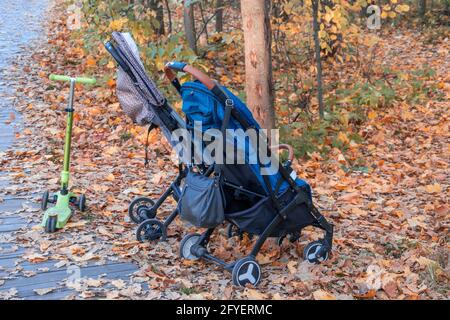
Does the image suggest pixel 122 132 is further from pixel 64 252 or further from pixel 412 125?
pixel 412 125

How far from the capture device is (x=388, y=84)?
460 inches

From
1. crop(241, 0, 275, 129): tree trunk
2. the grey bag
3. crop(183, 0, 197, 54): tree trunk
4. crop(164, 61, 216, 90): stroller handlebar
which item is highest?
crop(183, 0, 197, 54): tree trunk

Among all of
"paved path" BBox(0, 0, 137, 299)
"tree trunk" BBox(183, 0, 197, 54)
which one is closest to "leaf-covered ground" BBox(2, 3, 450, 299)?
"paved path" BBox(0, 0, 137, 299)

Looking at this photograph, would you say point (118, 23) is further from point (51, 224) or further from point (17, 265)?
point (17, 265)

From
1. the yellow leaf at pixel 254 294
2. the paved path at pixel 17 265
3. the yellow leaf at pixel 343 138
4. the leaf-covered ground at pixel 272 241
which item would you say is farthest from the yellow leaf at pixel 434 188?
the paved path at pixel 17 265

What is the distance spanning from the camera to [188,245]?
4781mm

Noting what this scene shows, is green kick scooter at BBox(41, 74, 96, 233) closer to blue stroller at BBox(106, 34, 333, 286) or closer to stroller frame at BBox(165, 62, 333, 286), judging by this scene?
blue stroller at BBox(106, 34, 333, 286)

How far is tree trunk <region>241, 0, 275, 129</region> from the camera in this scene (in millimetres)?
5859

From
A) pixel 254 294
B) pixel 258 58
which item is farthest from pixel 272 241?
pixel 258 58

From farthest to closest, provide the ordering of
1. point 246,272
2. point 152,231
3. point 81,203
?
point 81,203, point 152,231, point 246,272

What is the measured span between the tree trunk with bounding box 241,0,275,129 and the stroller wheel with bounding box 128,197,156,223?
5.44ft

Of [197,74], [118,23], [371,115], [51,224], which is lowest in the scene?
[51,224]

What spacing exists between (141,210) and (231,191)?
47.9 inches

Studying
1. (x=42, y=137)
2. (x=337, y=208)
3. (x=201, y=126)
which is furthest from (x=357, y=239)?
(x=42, y=137)
